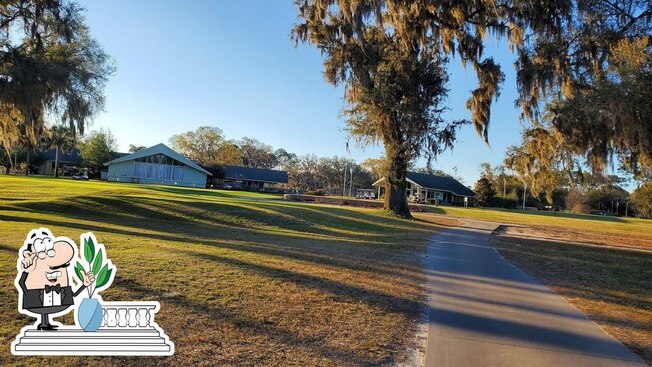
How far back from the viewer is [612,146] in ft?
49.2

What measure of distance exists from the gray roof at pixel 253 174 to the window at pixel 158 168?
1318cm

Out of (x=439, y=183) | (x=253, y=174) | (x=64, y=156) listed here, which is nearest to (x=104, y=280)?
(x=439, y=183)

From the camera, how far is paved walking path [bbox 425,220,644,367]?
4.59 m

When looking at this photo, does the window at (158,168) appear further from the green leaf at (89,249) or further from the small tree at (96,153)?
the green leaf at (89,249)

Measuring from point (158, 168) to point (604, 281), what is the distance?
2479 inches

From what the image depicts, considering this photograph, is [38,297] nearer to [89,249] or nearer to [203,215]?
[89,249]

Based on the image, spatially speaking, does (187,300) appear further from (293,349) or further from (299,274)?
(299,274)

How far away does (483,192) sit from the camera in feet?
230

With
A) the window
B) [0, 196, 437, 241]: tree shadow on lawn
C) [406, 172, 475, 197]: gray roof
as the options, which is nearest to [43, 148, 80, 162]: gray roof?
the window

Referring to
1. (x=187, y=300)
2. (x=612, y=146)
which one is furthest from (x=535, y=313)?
(x=612, y=146)

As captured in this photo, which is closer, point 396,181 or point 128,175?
point 396,181

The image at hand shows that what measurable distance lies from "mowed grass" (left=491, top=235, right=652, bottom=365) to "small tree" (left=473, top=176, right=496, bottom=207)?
2139 inches

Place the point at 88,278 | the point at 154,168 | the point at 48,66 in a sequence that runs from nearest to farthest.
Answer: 1. the point at 88,278
2. the point at 48,66
3. the point at 154,168

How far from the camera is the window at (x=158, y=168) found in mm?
64250
